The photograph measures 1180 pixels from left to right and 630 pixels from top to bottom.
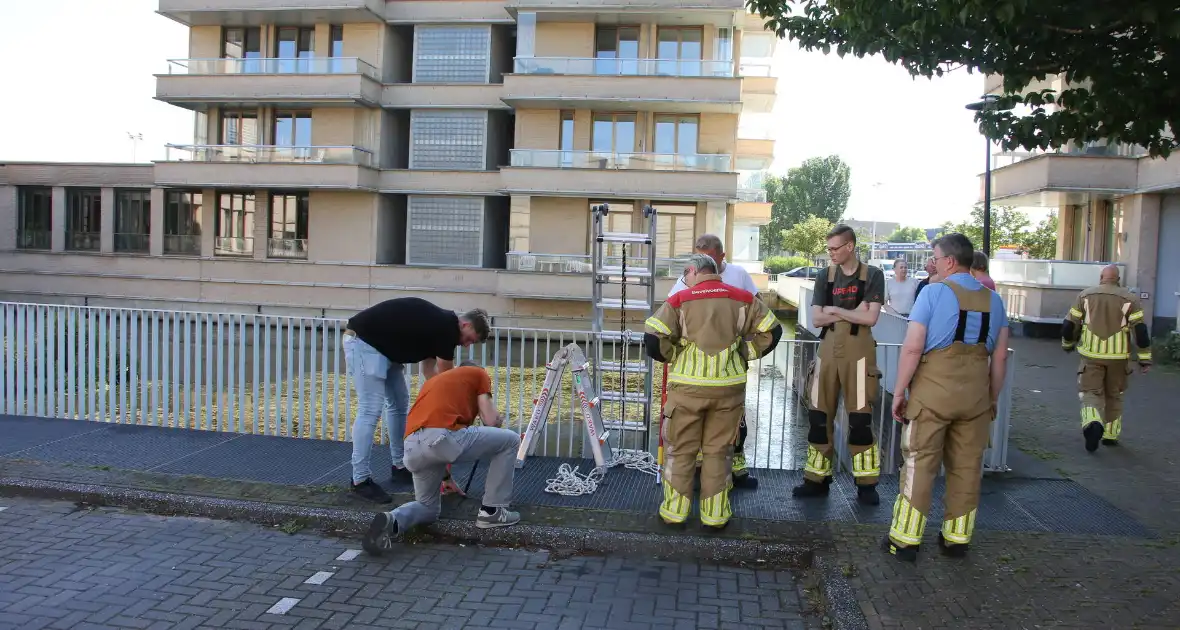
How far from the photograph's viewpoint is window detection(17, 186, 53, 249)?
3444cm

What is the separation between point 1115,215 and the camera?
24625mm

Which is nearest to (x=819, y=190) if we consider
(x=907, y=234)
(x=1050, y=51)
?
(x=907, y=234)

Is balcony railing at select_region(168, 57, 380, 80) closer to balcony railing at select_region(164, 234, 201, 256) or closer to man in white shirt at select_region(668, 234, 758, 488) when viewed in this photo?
balcony railing at select_region(164, 234, 201, 256)

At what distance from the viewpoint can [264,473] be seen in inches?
287

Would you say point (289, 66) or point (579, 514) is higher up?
point (289, 66)

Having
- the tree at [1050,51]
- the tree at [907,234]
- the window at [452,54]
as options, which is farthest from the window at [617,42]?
the tree at [907,234]

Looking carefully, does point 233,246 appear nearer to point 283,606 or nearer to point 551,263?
point 551,263

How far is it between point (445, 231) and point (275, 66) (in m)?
8.06

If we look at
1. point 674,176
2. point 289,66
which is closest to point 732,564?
point 674,176

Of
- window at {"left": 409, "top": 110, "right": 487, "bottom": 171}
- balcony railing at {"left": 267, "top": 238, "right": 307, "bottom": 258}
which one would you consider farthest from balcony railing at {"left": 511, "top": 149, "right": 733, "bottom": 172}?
balcony railing at {"left": 267, "top": 238, "right": 307, "bottom": 258}

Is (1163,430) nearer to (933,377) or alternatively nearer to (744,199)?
(933,377)

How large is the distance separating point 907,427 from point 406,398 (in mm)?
3900

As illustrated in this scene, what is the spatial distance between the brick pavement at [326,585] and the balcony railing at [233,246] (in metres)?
27.6

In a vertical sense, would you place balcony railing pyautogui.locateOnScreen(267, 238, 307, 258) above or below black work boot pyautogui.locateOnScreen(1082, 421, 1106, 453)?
above
